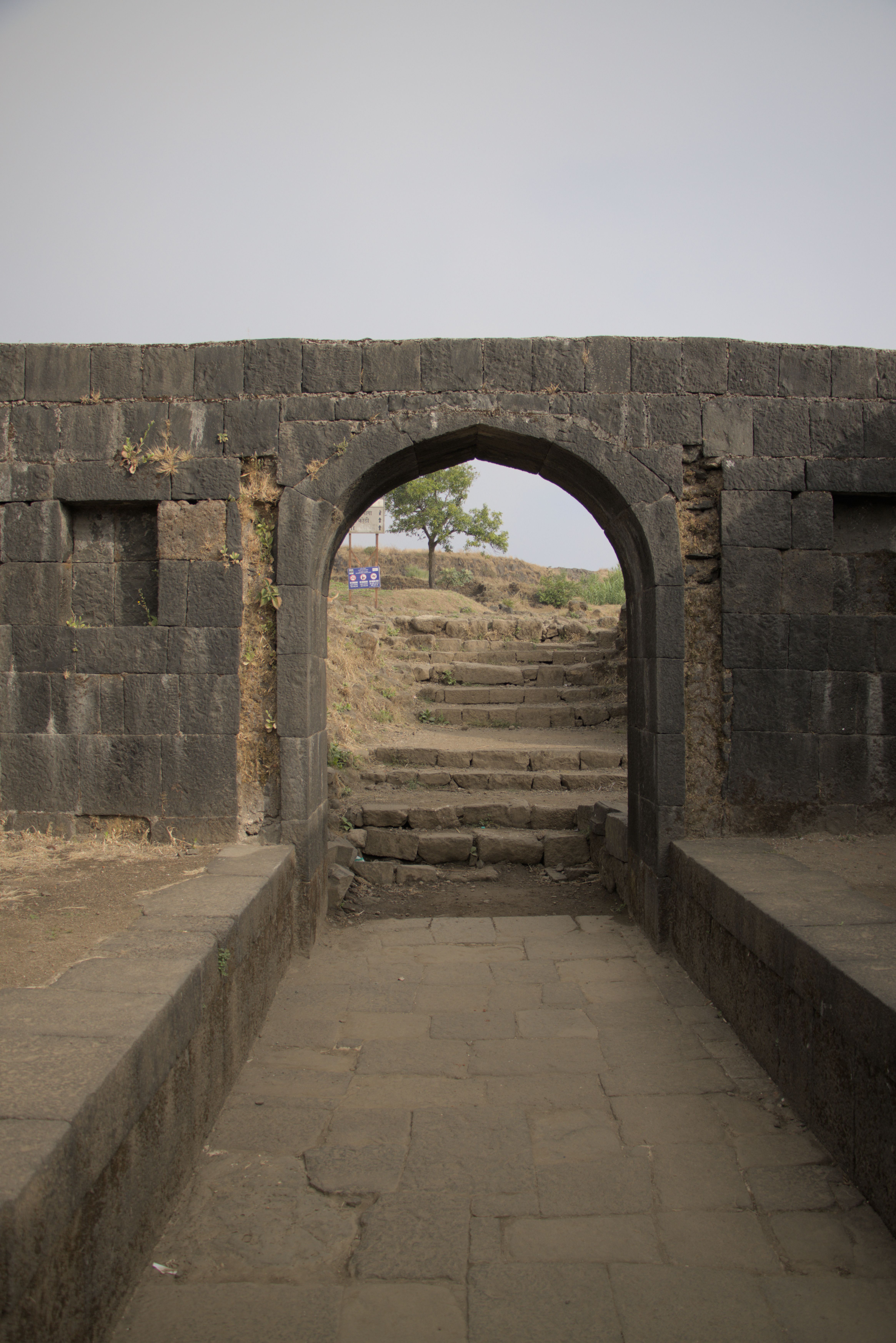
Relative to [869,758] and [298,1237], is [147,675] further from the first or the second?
[869,758]

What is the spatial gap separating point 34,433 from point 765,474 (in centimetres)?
486

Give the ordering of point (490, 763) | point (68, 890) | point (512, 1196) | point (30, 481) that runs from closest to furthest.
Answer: point (512, 1196) → point (68, 890) → point (30, 481) → point (490, 763)

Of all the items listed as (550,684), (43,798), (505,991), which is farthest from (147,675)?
(550,684)

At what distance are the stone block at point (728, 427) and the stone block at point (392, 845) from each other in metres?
4.12

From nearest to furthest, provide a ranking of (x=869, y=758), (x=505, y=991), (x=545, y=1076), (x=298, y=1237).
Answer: (x=298, y=1237)
(x=545, y=1076)
(x=505, y=991)
(x=869, y=758)

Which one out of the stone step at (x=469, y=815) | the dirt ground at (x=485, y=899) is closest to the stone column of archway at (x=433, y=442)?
the dirt ground at (x=485, y=899)

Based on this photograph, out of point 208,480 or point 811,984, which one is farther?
point 208,480

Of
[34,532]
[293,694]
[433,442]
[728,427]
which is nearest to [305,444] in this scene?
[433,442]

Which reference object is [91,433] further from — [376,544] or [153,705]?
[376,544]

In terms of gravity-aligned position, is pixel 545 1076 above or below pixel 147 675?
below

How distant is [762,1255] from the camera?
2684 millimetres

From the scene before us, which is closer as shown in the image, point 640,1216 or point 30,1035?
point 30,1035

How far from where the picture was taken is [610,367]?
5594 millimetres

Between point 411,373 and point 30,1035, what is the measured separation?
4444 mm
